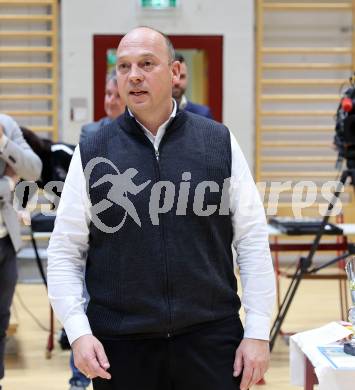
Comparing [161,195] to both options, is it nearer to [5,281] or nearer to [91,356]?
[91,356]

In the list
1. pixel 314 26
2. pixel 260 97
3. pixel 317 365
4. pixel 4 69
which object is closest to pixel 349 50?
pixel 314 26

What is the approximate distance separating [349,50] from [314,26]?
1.41 ft

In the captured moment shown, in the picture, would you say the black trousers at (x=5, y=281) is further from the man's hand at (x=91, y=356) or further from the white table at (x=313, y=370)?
the man's hand at (x=91, y=356)

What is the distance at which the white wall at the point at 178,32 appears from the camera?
6852mm

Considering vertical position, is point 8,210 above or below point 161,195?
below

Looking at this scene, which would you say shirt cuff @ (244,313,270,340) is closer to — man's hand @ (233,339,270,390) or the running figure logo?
man's hand @ (233,339,270,390)

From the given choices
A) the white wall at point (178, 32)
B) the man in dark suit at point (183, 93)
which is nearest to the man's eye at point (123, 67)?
the man in dark suit at point (183, 93)

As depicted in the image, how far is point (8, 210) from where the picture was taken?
3359 mm

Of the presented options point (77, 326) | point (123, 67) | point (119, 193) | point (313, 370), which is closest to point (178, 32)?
point (313, 370)

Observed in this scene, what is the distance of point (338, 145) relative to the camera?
3.91m

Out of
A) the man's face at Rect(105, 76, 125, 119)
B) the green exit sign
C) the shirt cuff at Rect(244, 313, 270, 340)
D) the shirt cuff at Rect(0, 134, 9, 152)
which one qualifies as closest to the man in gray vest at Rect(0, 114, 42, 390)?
the shirt cuff at Rect(0, 134, 9, 152)

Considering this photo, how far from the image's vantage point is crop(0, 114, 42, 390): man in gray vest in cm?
331

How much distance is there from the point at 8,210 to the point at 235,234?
5.51ft

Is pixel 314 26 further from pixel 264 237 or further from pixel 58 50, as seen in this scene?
pixel 264 237
